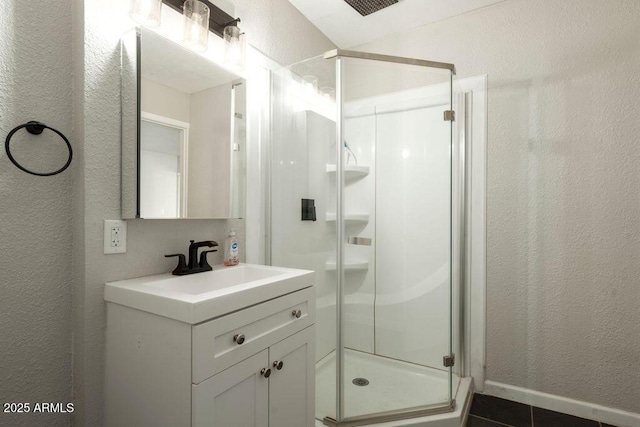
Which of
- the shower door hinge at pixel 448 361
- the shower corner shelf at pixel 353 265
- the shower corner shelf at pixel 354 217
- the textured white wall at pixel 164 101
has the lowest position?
the shower door hinge at pixel 448 361

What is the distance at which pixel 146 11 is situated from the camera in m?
1.20

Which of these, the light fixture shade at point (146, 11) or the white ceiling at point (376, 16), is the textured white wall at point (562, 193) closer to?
the white ceiling at point (376, 16)

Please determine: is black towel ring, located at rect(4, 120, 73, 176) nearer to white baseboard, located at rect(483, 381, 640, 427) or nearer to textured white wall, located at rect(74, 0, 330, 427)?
textured white wall, located at rect(74, 0, 330, 427)

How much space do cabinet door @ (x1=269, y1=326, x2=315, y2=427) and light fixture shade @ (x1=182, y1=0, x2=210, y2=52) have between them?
126 centimetres

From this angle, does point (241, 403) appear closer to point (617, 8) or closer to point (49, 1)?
point (49, 1)

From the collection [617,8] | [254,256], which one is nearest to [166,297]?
[254,256]

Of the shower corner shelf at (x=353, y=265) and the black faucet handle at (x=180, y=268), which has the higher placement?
the black faucet handle at (x=180, y=268)

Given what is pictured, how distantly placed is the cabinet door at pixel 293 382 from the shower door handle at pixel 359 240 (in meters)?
0.59

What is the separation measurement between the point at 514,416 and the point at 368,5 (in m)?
2.57

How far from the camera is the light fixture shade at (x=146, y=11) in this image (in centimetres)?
117

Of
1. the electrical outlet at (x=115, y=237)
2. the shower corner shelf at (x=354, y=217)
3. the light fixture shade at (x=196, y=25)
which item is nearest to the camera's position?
the electrical outlet at (x=115, y=237)

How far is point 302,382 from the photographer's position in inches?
50.3

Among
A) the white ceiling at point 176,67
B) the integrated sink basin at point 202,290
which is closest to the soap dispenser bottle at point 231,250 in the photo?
the integrated sink basin at point 202,290

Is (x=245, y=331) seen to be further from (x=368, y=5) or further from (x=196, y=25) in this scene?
(x=368, y=5)
